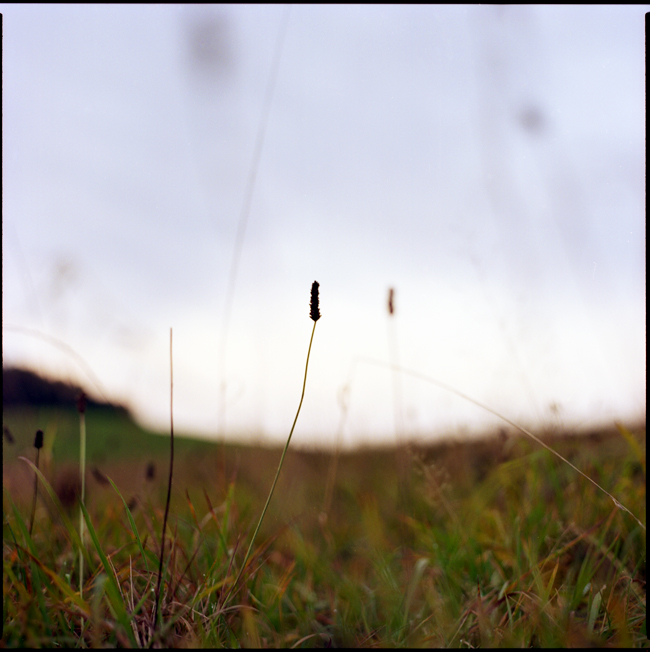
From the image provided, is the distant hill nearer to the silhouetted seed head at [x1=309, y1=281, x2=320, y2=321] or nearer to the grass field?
the grass field

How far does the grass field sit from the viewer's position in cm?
95

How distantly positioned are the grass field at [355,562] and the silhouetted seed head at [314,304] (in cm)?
53

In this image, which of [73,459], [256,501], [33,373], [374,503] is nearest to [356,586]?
[374,503]

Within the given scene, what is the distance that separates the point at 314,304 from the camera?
34.9 inches

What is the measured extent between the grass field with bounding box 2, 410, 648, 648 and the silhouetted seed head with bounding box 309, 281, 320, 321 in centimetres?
53

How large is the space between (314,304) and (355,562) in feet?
4.01

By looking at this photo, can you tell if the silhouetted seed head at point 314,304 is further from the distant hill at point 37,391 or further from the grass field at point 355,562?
the distant hill at point 37,391

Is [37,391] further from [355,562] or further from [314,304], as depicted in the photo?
[314,304]

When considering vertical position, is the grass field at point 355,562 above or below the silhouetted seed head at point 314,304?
below

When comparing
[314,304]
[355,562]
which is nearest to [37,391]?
[355,562]

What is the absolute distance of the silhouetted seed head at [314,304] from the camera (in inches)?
34.6

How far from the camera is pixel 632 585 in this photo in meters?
1.22

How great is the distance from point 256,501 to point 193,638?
1.44 meters

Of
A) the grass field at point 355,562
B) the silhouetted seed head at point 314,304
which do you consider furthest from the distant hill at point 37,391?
the silhouetted seed head at point 314,304
